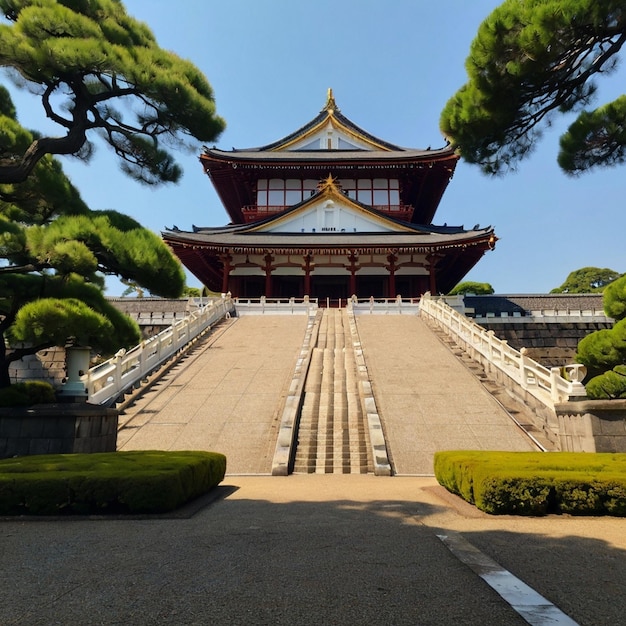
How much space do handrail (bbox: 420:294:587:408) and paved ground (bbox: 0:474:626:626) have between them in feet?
18.4

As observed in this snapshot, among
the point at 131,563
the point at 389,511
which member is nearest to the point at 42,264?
the point at 131,563

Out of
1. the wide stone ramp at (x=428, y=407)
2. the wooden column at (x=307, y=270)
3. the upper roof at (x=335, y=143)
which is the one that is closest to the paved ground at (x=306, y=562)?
the wide stone ramp at (x=428, y=407)

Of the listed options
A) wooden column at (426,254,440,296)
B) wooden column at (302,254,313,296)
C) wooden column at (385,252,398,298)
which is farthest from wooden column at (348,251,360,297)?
wooden column at (426,254,440,296)

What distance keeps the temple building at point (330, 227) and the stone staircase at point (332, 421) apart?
13.2m

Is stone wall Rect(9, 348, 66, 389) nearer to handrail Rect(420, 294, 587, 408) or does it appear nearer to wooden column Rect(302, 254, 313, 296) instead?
wooden column Rect(302, 254, 313, 296)

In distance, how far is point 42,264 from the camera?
8.89 metres

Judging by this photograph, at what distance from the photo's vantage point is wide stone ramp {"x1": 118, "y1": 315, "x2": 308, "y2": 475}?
1020cm

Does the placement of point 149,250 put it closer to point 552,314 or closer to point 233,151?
point 552,314

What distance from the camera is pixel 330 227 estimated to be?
31.5 metres

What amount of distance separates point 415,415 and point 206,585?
8.84 meters

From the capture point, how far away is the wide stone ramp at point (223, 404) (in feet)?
33.5

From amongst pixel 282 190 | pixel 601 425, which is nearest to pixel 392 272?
pixel 282 190

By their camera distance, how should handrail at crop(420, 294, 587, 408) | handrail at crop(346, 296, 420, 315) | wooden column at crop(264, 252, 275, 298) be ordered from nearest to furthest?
1. handrail at crop(420, 294, 587, 408)
2. handrail at crop(346, 296, 420, 315)
3. wooden column at crop(264, 252, 275, 298)

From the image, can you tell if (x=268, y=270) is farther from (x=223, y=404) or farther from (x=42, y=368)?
(x=223, y=404)
